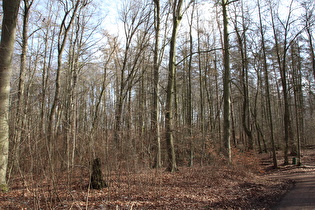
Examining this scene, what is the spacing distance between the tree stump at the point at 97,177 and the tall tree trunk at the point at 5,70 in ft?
7.60

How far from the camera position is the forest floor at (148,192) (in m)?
4.92

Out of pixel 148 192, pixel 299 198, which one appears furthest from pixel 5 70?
pixel 299 198

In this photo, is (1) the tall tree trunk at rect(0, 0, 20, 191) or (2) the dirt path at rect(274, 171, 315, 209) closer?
(1) the tall tree trunk at rect(0, 0, 20, 191)

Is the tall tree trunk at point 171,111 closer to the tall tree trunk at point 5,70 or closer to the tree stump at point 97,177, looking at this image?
the tree stump at point 97,177

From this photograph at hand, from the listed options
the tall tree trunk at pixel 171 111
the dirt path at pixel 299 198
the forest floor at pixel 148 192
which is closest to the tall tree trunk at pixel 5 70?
the forest floor at pixel 148 192

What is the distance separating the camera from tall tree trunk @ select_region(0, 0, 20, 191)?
231 inches


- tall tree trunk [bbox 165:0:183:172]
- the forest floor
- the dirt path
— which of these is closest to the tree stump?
the forest floor

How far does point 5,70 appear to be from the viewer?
609 centimetres

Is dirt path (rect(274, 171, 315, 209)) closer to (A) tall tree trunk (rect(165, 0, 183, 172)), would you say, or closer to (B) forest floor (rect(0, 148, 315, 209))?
(B) forest floor (rect(0, 148, 315, 209))

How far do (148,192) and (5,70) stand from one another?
17.9 feet

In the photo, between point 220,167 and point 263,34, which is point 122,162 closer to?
point 220,167

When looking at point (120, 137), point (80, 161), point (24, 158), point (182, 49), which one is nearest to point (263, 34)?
point (182, 49)

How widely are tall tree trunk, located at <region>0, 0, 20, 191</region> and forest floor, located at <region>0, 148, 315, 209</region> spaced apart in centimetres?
65

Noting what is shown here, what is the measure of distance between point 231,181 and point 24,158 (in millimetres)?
7767
